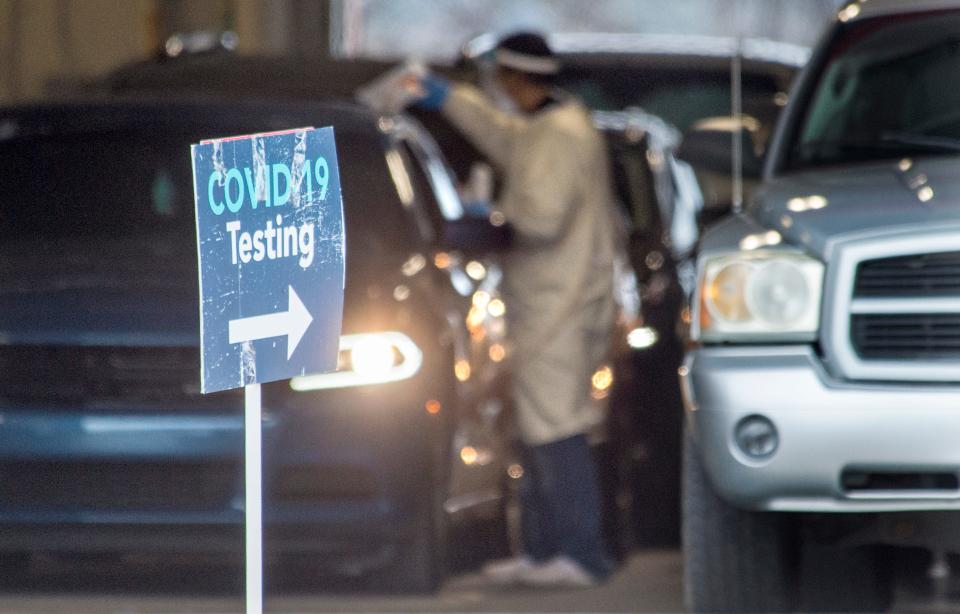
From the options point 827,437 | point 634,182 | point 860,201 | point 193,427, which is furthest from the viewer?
point 634,182

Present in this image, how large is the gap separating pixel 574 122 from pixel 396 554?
6.15 ft

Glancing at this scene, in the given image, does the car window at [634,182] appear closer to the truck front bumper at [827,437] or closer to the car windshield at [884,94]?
the car windshield at [884,94]

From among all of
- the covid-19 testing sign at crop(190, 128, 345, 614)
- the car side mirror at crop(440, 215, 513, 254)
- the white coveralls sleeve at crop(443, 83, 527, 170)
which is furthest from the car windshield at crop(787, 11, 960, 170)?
the covid-19 testing sign at crop(190, 128, 345, 614)

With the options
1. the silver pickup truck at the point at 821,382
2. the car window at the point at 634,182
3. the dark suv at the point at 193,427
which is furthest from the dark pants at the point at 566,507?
the car window at the point at 634,182

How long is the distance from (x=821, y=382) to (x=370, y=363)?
1639 millimetres

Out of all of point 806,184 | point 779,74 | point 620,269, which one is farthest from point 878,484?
point 779,74

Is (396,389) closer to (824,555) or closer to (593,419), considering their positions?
(593,419)

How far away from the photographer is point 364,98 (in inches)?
349

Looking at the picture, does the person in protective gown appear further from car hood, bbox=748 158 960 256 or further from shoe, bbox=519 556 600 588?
car hood, bbox=748 158 960 256

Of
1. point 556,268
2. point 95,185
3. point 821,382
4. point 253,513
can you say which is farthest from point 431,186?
point 253,513

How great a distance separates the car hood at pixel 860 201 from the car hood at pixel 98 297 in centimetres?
185

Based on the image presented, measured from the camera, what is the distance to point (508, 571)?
320 inches

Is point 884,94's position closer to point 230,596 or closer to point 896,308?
point 896,308

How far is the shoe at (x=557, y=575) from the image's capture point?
8.08m
